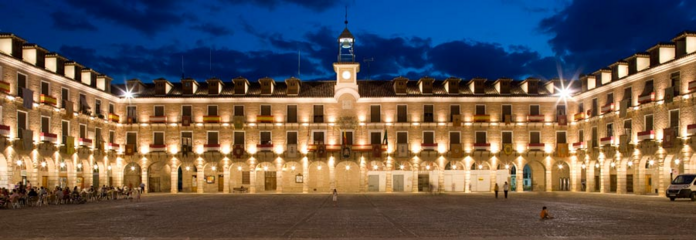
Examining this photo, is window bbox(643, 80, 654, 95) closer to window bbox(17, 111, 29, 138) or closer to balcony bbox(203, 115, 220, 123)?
balcony bbox(203, 115, 220, 123)

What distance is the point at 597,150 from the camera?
6219 centimetres

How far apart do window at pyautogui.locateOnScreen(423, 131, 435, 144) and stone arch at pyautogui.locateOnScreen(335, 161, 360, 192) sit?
778cm

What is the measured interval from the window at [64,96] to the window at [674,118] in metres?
47.6

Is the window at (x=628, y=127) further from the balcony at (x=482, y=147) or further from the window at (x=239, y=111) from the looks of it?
the window at (x=239, y=111)

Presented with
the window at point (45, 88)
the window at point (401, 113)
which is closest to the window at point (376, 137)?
the window at point (401, 113)

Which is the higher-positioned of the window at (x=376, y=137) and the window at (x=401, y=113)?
the window at (x=401, y=113)

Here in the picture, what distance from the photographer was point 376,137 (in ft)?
227

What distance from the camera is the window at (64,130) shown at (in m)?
55.0

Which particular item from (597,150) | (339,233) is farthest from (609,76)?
(339,233)

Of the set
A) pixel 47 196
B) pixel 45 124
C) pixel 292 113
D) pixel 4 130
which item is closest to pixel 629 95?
pixel 292 113

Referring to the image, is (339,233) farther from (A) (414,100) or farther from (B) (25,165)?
(A) (414,100)

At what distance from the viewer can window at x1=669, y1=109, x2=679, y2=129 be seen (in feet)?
162

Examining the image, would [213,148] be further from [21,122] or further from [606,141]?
[606,141]

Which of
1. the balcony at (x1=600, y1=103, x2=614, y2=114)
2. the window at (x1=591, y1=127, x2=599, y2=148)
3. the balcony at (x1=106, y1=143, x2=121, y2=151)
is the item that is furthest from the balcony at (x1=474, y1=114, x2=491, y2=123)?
the balcony at (x1=106, y1=143, x2=121, y2=151)
